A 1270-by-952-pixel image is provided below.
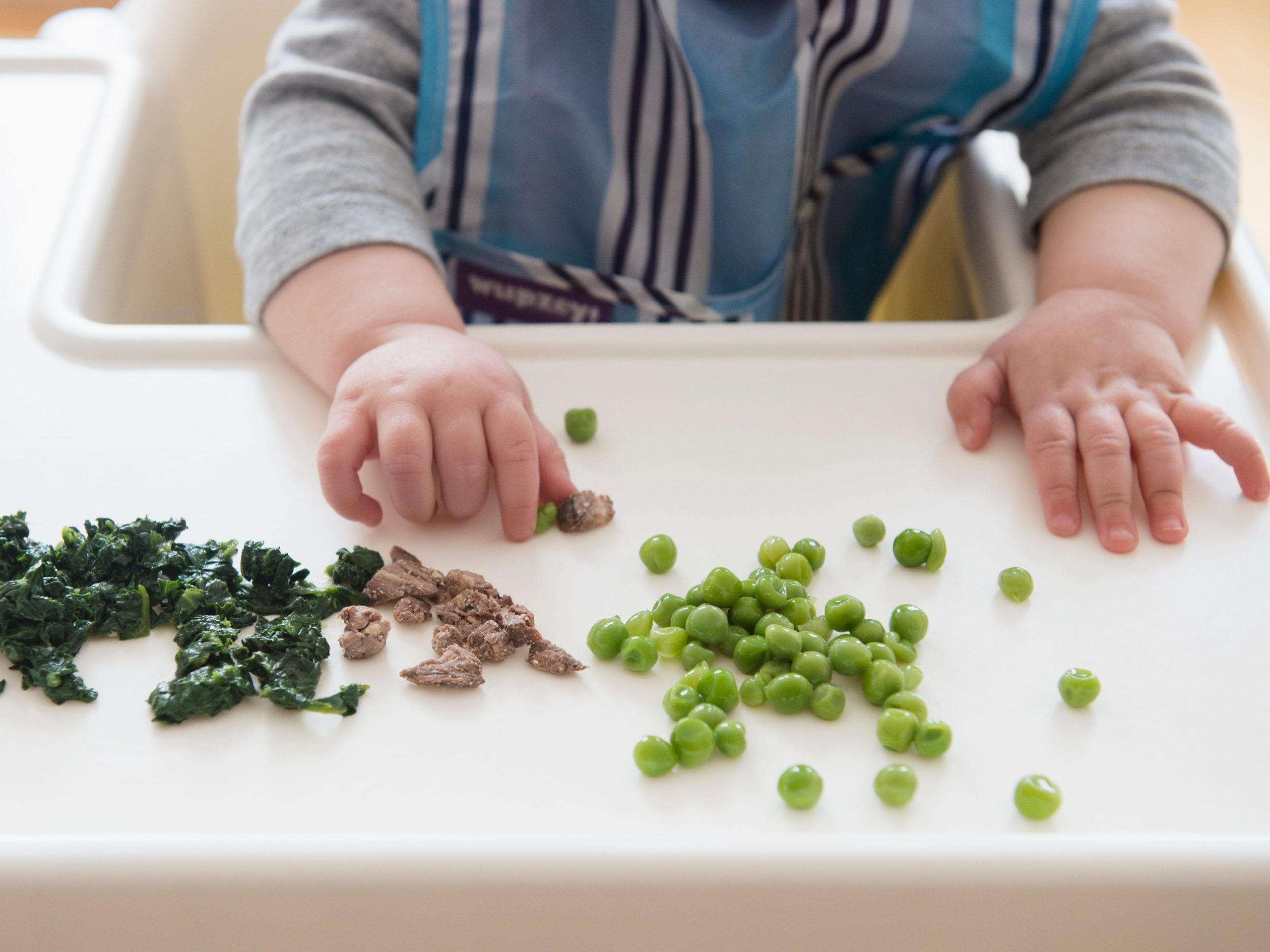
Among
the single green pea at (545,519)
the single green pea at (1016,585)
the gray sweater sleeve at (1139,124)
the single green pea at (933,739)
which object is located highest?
the gray sweater sleeve at (1139,124)

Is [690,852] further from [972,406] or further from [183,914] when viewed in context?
[972,406]

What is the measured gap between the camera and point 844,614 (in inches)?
21.2

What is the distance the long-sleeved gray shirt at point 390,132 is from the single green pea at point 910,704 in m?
0.46

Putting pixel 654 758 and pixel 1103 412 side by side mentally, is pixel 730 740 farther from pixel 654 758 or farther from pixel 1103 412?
pixel 1103 412

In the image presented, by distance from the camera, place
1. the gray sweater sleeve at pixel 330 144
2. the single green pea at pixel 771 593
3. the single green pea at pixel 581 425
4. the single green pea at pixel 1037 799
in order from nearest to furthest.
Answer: the single green pea at pixel 1037 799
the single green pea at pixel 771 593
the single green pea at pixel 581 425
the gray sweater sleeve at pixel 330 144

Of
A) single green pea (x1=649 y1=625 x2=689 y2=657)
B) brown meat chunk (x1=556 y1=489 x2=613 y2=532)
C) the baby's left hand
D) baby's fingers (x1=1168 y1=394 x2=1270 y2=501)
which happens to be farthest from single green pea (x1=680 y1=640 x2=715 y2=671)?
baby's fingers (x1=1168 y1=394 x2=1270 y2=501)

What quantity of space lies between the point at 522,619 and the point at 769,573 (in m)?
0.12

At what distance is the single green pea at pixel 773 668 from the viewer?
20.2 inches

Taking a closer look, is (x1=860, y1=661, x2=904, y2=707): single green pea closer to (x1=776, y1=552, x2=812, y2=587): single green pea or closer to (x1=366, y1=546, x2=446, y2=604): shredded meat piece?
(x1=776, y1=552, x2=812, y2=587): single green pea

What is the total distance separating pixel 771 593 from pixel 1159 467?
0.81 feet

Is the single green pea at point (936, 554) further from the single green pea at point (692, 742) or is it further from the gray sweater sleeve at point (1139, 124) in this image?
the gray sweater sleeve at point (1139, 124)

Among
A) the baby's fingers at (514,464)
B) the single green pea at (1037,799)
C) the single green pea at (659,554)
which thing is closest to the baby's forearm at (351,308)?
the baby's fingers at (514,464)

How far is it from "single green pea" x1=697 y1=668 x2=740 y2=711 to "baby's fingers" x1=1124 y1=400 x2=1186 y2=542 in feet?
0.86

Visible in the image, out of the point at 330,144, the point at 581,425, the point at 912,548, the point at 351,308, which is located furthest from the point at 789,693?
the point at 330,144
